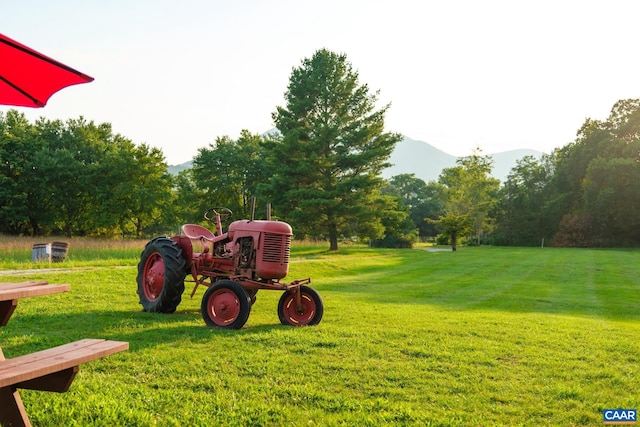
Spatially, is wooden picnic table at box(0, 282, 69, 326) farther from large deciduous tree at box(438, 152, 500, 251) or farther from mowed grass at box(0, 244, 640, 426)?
large deciduous tree at box(438, 152, 500, 251)

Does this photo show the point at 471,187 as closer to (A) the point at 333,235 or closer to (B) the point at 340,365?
(A) the point at 333,235

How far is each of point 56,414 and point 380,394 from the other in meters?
2.46

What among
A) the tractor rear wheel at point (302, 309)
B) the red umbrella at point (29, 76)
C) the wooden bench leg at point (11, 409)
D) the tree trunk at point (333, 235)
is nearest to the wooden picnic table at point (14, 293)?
the wooden bench leg at point (11, 409)

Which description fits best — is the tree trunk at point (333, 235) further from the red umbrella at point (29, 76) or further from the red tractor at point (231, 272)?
the red umbrella at point (29, 76)

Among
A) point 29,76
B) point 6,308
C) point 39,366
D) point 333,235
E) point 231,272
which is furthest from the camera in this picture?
point 333,235

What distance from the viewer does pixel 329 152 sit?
33281 mm

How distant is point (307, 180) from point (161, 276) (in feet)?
81.2

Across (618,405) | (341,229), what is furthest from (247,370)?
(341,229)

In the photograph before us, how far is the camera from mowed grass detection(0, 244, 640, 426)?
3996 millimetres

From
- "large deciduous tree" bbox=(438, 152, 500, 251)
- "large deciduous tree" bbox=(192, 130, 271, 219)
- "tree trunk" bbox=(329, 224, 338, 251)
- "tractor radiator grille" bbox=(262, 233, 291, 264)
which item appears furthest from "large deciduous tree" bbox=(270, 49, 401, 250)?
"tractor radiator grille" bbox=(262, 233, 291, 264)

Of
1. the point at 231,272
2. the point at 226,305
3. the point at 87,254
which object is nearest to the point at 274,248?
the point at 231,272

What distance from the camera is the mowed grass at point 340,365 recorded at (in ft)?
13.1

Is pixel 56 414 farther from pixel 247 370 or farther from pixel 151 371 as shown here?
pixel 247 370

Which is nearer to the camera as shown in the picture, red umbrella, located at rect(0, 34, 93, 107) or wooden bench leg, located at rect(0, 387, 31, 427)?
wooden bench leg, located at rect(0, 387, 31, 427)
